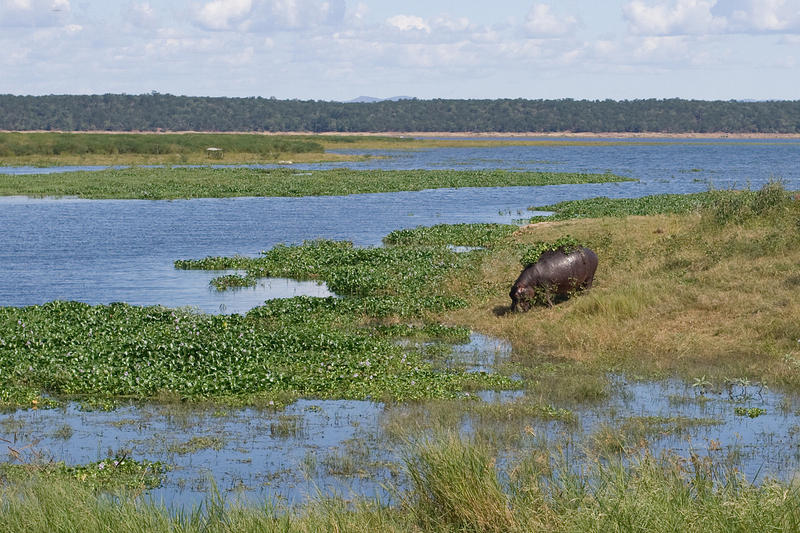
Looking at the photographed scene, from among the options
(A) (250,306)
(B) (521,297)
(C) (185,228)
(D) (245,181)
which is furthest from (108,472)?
(D) (245,181)

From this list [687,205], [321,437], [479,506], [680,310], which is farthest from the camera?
[687,205]

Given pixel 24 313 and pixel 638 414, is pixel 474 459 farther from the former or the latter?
pixel 24 313

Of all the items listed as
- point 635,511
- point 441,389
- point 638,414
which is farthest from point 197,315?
point 635,511

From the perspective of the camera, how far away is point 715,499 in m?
7.82

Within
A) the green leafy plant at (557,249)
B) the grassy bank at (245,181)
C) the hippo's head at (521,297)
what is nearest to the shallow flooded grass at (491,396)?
the hippo's head at (521,297)

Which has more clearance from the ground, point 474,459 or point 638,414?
point 474,459

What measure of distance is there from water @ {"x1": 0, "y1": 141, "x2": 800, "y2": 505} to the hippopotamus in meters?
2.00

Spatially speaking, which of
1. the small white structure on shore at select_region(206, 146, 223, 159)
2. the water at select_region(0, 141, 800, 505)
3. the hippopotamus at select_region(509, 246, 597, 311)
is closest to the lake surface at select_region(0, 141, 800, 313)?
the water at select_region(0, 141, 800, 505)

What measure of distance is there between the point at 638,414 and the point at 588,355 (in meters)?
3.26

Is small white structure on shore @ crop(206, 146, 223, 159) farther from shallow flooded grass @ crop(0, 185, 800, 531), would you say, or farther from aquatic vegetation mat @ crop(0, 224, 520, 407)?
aquatic vegetation mat @ crop(0, 224, 520, 407)

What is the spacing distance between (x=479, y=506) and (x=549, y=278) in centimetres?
1168

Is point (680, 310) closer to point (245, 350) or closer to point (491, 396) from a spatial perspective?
point (491, 396)

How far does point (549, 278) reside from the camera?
772 inches

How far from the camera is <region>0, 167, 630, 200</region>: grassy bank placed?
5462 centimetres
